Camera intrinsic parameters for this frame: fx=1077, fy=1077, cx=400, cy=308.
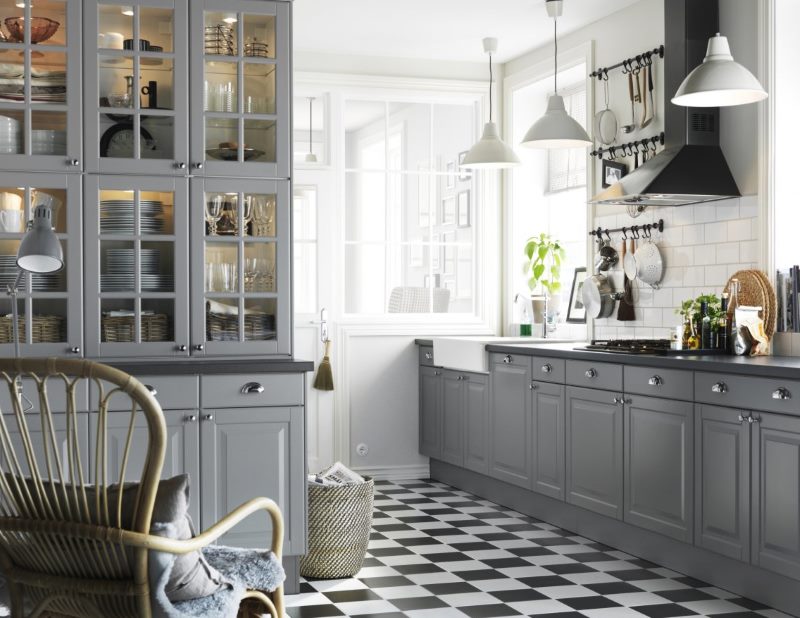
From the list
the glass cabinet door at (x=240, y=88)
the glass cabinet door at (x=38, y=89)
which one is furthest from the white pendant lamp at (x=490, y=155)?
the glass cabinet door at (x=38, y=89)

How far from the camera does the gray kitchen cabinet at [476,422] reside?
20.1ft

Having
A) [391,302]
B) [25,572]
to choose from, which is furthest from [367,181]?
[25,572]

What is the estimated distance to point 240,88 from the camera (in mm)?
4441

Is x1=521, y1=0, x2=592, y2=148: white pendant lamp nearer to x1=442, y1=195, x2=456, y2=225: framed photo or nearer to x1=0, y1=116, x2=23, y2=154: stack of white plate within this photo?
x1=442, y1=195, x2=456, y2=225: framed photo

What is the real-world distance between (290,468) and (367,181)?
10.4ft

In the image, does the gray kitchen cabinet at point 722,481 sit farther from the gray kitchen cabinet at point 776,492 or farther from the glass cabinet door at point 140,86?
the glass cabinet door at point 140,86

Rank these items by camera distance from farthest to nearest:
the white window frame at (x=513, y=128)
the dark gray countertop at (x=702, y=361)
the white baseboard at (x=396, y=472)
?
the white baseboard at (x=396, y=472) < the white window frame at (x=513, y=128) < the dark gray countertop at (x=702, y=361)

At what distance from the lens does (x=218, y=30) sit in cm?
444

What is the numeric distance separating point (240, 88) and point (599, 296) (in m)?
2.53

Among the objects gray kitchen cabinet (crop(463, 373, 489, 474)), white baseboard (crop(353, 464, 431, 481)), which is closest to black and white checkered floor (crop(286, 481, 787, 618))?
gray kitchen cabinet (crop(463, 373, 489, 474))

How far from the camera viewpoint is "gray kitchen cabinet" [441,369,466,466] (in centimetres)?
647

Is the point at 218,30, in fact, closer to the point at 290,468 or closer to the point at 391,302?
the point at 290,468

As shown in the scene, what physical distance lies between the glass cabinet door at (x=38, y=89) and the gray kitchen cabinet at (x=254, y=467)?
1211 millimetres

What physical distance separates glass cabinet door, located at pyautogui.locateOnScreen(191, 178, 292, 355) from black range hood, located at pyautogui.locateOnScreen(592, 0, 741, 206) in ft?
5.75
